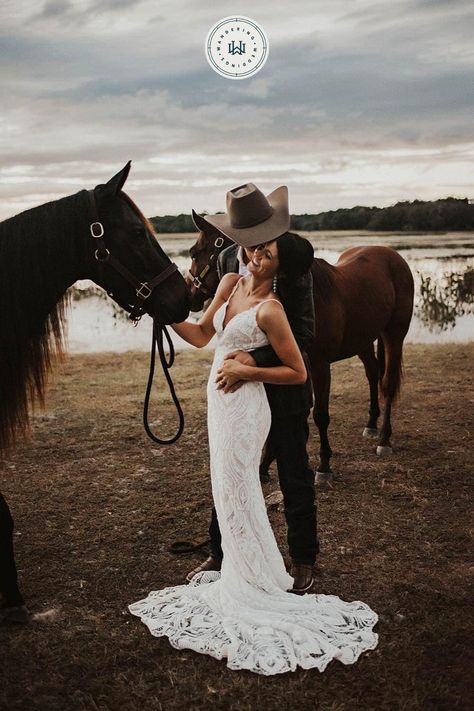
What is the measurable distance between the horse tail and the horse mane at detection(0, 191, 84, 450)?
3.30 metres

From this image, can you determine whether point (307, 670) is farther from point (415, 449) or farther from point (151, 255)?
point (415, 449)

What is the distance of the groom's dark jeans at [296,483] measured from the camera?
301 centimetres

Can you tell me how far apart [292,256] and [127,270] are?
74 cm

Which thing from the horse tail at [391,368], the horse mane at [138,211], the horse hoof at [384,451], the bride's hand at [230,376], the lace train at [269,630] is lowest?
the horse hoof at [384,451]

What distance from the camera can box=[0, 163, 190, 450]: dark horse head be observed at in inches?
111

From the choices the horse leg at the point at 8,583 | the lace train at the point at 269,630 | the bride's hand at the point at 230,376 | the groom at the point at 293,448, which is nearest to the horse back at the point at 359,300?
the groom at the point at 293,448

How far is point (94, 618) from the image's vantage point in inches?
117

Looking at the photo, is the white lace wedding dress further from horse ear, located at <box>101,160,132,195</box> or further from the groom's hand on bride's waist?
horse ear, located at <box>101,160,132,195</box>

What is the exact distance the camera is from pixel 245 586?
2.84 metres

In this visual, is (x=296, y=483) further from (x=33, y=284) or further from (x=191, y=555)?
(x=33, y=284)

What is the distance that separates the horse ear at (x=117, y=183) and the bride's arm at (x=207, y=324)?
2.07 feet

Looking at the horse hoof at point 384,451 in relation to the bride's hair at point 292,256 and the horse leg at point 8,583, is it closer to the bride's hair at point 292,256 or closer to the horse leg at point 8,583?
the bride's hair at point 292,256

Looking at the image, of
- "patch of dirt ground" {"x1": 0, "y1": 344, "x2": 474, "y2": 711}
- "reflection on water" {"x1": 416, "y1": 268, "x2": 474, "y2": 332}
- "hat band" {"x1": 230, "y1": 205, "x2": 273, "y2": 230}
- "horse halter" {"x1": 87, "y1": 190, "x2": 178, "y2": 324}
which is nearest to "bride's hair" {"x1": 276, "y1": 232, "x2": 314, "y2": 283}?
"hat band" {"x1": 230, "y1": 205, "x2": 273, "y2": 230}

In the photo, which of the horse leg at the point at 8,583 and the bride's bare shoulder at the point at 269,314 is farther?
the horse leg at the point at 8,583
